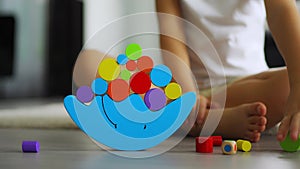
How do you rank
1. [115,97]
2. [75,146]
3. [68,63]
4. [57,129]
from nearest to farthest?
[115,97] → [75,146] → [57,129] → [68,63]

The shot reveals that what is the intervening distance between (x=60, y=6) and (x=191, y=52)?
5.70ft

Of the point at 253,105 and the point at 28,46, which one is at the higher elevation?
the point at 253,105

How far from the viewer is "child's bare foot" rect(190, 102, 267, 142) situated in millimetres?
938

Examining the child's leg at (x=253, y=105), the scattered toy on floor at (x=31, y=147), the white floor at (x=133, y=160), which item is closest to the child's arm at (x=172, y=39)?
the child's leg at (x=253, y=105)

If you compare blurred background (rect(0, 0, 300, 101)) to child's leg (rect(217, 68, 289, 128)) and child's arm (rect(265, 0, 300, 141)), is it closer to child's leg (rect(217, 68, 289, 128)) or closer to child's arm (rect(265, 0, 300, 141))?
child's leg (rect(217, 68, 289, 128))

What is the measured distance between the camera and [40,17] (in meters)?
2.88

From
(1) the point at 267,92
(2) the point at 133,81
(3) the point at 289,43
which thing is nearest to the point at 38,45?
(1) the point at 267,92

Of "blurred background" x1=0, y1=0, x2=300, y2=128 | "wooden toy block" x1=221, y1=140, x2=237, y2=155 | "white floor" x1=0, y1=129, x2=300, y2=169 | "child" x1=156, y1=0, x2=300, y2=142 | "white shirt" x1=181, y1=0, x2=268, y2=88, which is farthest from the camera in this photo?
"blurred background" x1=0, y1=0, x2=300, y2=128

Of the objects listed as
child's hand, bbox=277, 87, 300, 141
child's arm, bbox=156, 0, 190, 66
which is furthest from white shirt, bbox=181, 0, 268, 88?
child's hand, bbox=277, 87, 300, 141

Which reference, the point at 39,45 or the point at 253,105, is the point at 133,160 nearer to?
the point at 253,105

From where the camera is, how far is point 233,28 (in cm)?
134

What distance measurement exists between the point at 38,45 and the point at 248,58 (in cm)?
175

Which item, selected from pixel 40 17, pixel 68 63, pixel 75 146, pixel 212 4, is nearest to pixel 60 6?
pixel 40 17

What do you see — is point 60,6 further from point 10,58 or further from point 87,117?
point 87,117
